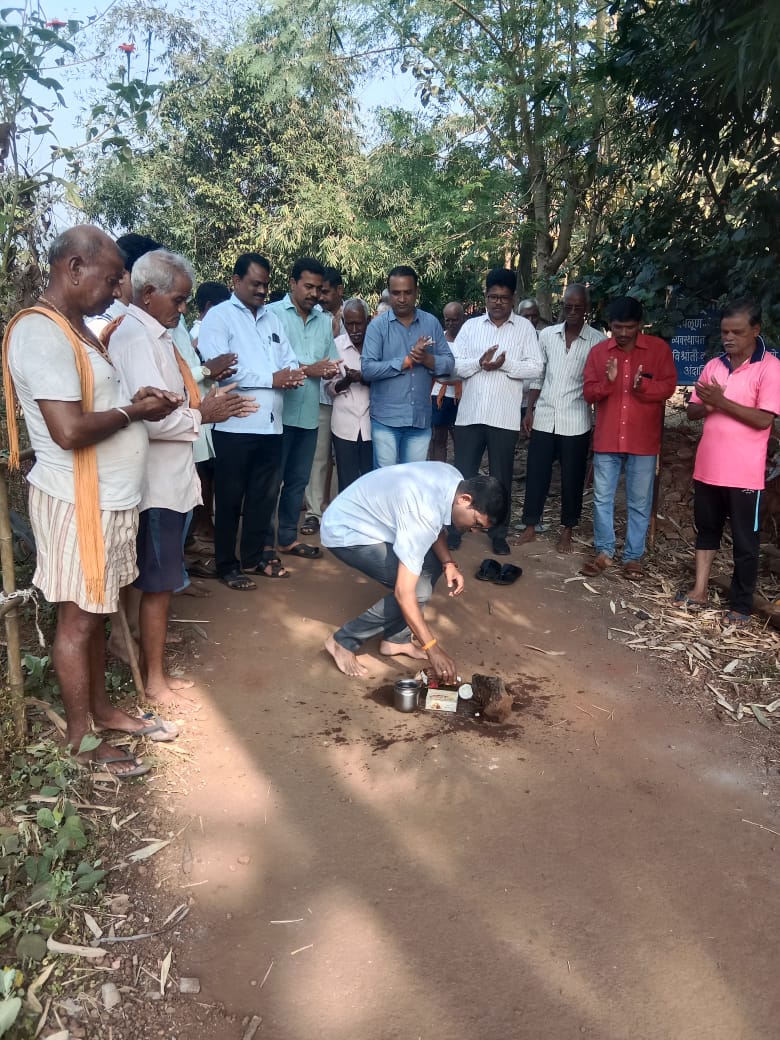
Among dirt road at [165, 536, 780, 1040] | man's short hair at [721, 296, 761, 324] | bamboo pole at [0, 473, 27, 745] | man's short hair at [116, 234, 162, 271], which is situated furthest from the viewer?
man's short hair at [721, 296, 761, 324]

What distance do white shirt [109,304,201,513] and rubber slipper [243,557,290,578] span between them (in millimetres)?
1757

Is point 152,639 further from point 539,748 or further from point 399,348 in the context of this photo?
point 399,348

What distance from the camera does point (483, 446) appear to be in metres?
6.07

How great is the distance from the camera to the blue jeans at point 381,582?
4.16 metres

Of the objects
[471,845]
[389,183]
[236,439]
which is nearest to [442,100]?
[389,183]

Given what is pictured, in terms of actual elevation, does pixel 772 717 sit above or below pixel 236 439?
below

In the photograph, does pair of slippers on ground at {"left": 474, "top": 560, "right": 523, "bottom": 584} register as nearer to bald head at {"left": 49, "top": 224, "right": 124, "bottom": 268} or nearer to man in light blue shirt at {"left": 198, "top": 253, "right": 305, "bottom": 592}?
man in light blue shirt at {"left": 198, "top": 253, "right": 305, "bottom": 592}

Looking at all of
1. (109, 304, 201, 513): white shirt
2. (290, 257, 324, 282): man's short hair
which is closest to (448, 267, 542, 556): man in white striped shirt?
(290, 257, 324, 282): man's short hair

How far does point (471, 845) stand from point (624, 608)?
2.89m

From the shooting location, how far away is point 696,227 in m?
7.05

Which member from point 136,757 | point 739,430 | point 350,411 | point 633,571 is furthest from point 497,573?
point 136,757

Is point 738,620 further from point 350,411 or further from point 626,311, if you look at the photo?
point 350,411

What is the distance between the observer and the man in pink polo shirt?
4816 millimetres

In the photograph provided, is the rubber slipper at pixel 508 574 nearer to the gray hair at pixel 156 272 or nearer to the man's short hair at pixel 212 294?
the gray hair at pixel 156 272
